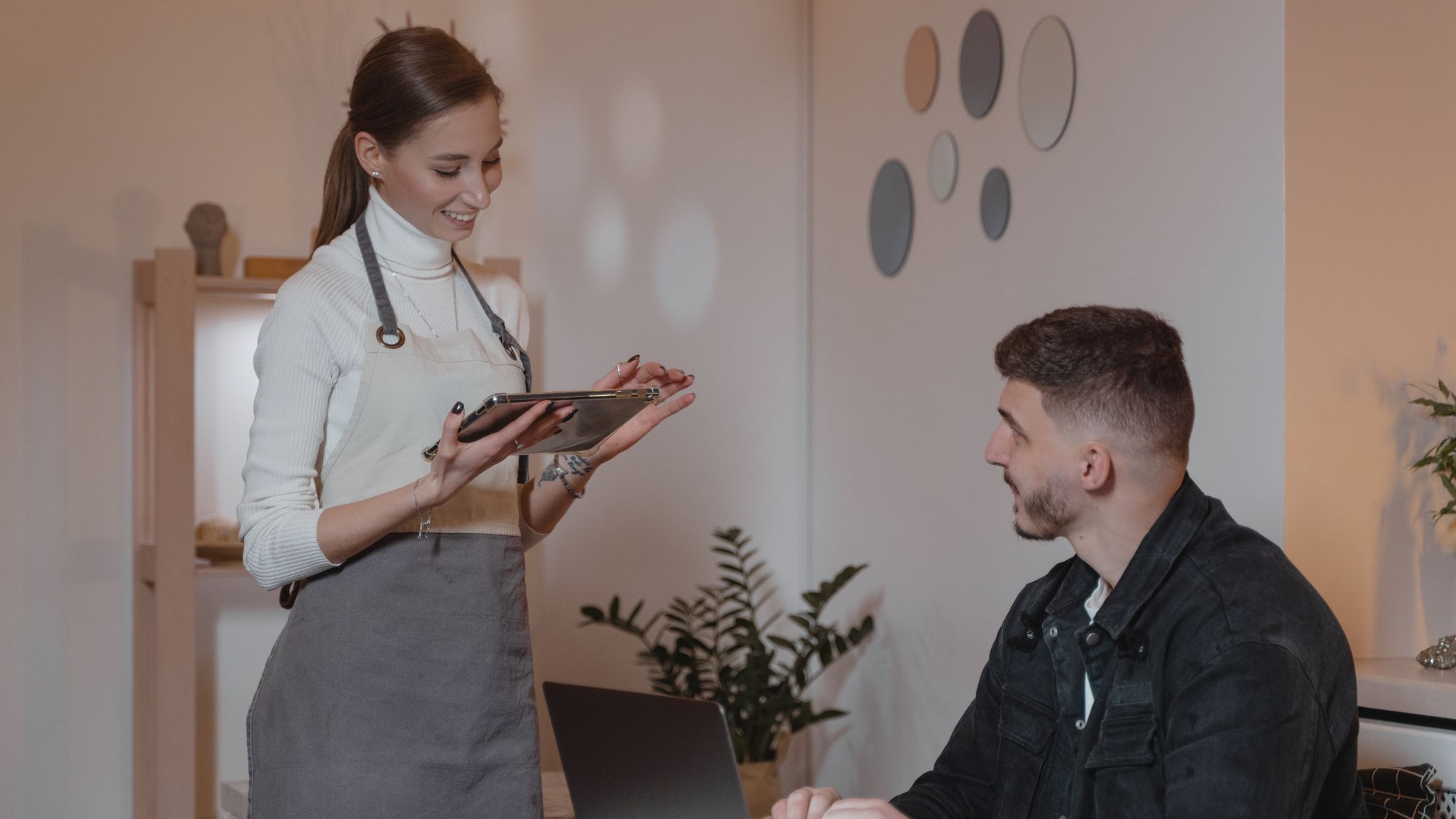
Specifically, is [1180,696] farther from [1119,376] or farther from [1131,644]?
[1119,376]

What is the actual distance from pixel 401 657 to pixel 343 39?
2551mm

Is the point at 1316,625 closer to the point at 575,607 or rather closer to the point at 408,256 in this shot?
the point at 408,256

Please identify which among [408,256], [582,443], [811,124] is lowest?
[582,443]

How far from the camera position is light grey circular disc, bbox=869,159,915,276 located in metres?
3.32

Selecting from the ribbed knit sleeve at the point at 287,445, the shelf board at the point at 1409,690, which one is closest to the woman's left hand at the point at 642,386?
the ribbed knit sleeve at the point at 287,445

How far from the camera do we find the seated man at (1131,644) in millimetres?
1195

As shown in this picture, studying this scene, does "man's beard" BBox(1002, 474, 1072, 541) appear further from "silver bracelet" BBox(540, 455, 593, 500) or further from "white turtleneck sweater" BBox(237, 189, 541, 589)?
"white turtleneck sweater" BBox(237, 189, 541, 589)

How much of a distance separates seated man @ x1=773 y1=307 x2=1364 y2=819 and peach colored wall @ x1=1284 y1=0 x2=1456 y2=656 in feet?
2.27

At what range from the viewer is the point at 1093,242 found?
8.30 feet

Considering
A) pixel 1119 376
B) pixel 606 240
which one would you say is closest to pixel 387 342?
pixel 1119 376

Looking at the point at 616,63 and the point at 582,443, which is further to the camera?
the point at 616,63

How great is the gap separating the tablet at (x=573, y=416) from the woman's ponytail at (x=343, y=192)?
351 millimetres

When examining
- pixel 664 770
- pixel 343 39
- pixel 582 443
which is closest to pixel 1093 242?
pixel 582 443

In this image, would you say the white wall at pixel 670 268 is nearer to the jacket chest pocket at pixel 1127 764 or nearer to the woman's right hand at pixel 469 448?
the woman's right hand at pixel 469 448
